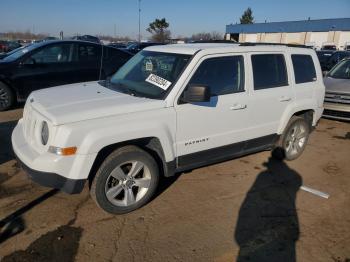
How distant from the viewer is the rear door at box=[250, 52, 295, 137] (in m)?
4.69

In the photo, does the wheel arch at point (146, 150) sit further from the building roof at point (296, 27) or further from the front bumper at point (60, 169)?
the building roof at point (296, 27)

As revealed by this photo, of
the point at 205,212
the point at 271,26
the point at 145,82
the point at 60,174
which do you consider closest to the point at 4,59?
the point at 145,82

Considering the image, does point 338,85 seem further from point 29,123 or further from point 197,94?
point 29,123

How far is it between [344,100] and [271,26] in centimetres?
6736

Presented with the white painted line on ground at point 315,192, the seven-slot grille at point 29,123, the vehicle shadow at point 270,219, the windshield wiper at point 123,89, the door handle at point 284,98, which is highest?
the windshield wiper at point 123,89

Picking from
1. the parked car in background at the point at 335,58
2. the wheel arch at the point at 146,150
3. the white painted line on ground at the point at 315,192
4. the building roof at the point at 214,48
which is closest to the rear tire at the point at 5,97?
the building roof at the point at 214,48

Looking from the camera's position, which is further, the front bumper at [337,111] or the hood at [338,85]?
the hood at [338,85]

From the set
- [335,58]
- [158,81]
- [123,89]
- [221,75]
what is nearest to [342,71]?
[221,75]

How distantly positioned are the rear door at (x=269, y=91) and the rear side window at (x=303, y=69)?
0.26 meters

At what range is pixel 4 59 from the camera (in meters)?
8.27

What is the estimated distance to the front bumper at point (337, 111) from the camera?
26.7ft

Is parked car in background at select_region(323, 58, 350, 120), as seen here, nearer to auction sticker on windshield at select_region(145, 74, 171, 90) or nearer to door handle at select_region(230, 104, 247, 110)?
door handle at select_region(230, 104, 247, 110)

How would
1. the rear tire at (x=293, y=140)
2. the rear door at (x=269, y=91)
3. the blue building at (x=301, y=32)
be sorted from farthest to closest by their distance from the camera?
the blue building at (x=301, y=32) < the rear tire at (x=293, y=140) < the rear door at (x=269, y=91)

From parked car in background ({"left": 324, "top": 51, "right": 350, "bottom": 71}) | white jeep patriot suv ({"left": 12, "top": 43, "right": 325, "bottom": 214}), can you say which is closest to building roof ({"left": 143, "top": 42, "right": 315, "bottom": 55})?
white jeep patriot suv ({"left": 12, "top": 43, "right": 325, "bottom": 214})
